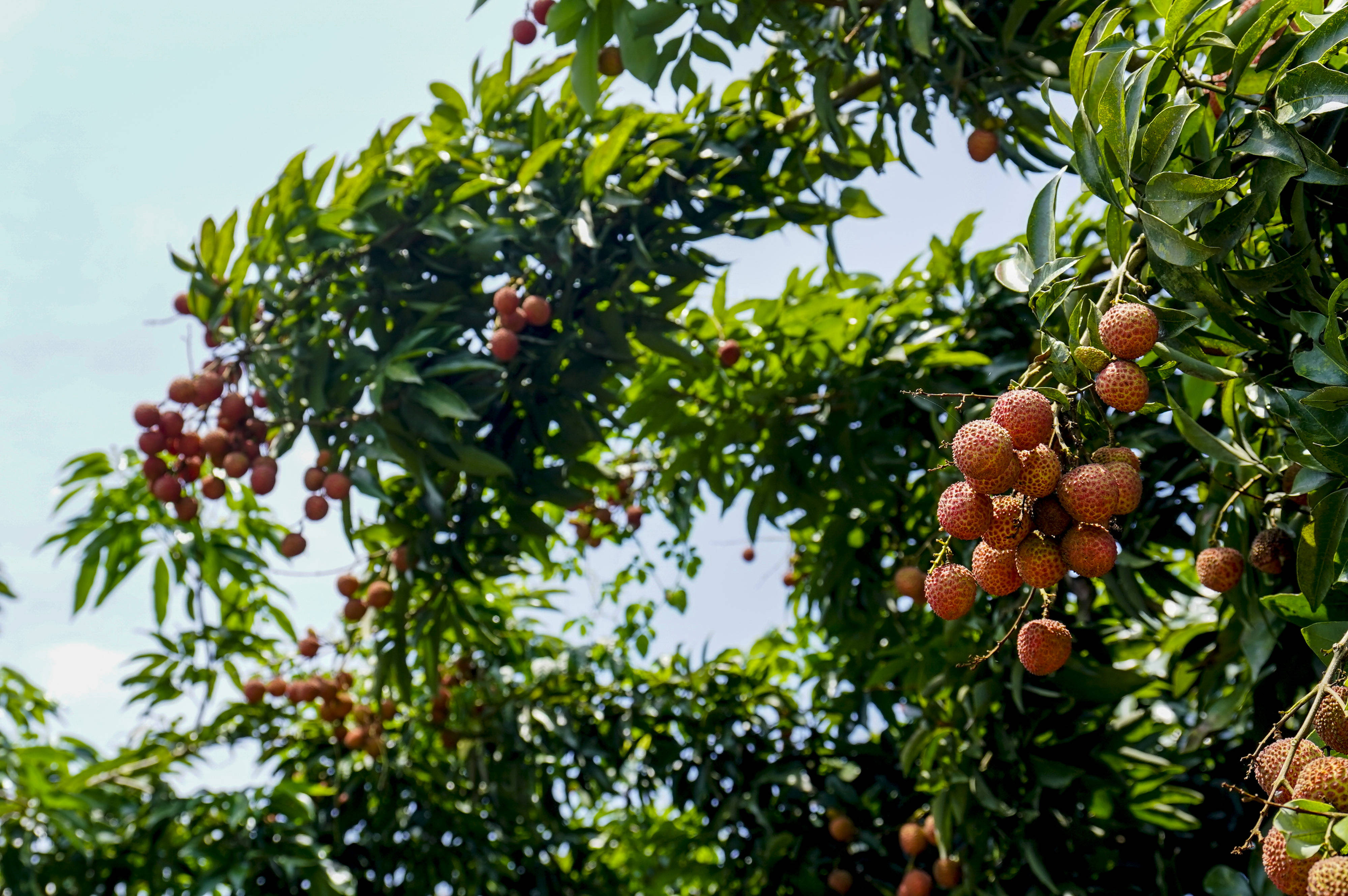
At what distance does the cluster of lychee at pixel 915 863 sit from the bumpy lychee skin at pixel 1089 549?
161 centimetres

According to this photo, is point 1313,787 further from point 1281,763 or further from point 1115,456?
point 1115,456

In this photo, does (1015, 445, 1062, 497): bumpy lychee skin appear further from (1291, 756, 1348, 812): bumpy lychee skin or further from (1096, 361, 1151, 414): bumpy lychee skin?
(1291, 756, 1348, 812): bumpy lychee skin

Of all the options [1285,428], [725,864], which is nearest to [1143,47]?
[1285,428]

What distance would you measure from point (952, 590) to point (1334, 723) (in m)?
0.34

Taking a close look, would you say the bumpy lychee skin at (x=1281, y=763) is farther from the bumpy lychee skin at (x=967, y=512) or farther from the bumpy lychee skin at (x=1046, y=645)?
the bumpy lychee skin at (x=967, y=512)

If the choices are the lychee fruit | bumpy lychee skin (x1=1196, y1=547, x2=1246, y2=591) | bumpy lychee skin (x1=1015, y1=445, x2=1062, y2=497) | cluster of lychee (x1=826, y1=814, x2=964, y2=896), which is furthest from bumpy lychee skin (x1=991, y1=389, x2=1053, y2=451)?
cluster of lychee (x1=826, y1=814, x2=964, y2=896)

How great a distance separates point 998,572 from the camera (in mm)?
1055

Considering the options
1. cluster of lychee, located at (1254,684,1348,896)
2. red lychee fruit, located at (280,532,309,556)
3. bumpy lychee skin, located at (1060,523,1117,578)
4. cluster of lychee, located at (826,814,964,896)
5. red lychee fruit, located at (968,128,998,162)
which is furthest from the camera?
red lychee fruit, located at (280,532,309,556)

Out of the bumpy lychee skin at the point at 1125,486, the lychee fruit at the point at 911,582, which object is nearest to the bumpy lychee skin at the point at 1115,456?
the bumpy lychee skin at the point at 1125,486

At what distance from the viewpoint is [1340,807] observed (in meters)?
0.81

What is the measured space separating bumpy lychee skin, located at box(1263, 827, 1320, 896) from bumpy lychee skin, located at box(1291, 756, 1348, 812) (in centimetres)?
4

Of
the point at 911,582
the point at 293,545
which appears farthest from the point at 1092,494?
the point at 293,545

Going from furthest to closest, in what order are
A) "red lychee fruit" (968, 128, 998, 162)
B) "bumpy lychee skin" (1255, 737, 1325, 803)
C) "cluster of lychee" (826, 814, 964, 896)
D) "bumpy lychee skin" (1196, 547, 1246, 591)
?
"cluster of lychee" (826, 814, 964, 896) → "red lychee fruit" (968, 128, 998, 162) → "bumpy lychee skin" (1196, 547, 1246, 591) → "bumpy lychee skin" (1255, 737, 1325, 803)

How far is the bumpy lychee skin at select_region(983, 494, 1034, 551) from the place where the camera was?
103 cm
